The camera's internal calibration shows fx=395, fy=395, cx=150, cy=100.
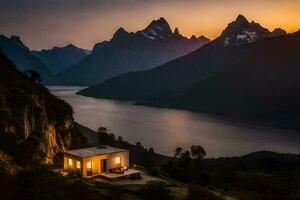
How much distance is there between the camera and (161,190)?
37.3 m

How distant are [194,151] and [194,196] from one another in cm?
4521

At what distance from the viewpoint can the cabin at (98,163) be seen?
45791 mm

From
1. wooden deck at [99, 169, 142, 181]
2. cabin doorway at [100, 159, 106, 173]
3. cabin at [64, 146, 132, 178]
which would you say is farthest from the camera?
cabin doorway at [100, 159, 106, 173]

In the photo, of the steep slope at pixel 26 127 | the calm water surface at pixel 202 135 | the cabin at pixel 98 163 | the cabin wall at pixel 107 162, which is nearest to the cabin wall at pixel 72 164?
the cabin at pixel 98 163

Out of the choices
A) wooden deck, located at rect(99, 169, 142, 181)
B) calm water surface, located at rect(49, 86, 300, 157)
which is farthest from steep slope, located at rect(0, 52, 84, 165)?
calm water surface, located at rect(49, 86, 300, 157)

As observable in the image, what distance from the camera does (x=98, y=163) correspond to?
1850 inches

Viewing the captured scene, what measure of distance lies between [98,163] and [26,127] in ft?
34.7

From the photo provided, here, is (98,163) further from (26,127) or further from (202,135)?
(202,135)

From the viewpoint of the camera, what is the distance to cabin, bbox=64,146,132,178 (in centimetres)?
4579

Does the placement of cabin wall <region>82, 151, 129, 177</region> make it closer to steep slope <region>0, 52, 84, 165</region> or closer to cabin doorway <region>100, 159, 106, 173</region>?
cabin doorway <region>100, 159, 106, 173</region>

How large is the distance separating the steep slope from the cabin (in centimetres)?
389

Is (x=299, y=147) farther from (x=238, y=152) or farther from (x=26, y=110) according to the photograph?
(x=26, y=110)

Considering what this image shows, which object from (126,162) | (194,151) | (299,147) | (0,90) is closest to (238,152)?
(299,147)

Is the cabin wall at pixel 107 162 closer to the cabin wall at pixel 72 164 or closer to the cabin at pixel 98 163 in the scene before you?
the cabin at pixel 98 163
